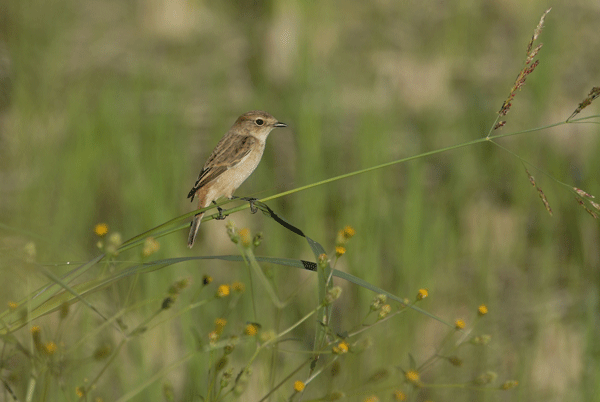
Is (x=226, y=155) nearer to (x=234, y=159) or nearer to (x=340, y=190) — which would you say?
(x=234, y=159)

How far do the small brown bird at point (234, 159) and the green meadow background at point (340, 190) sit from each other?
1.83 feet

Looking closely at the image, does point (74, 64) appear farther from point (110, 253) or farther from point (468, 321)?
point (110, 253)

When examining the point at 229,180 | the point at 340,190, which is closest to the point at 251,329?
the point at 229,180

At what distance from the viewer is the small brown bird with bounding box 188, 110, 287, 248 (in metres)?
2.62

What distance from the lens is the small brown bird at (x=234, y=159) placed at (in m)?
2.62

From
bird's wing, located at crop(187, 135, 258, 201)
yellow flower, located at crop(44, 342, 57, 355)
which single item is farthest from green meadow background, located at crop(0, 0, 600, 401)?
yellow flower, located at crop(44, 342, 57, 355)

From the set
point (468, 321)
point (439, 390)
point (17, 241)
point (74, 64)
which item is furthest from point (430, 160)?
point (17, 241)

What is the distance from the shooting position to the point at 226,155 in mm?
2680

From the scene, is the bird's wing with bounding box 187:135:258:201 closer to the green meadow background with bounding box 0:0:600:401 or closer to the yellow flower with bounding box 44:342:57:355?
the green meadow background with bounding box 0:0:600:401

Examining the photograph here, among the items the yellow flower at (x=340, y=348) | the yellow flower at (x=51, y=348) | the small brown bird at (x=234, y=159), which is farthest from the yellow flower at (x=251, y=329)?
the small brown bird at (x=234, y=159)

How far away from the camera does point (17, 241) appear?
1.80m

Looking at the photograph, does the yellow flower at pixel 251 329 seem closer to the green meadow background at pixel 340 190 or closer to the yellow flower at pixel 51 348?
the yellow flower at pixel 51 348

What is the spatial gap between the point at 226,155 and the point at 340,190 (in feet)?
6.96

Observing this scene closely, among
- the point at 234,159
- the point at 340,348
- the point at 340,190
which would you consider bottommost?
the point at 340,190
